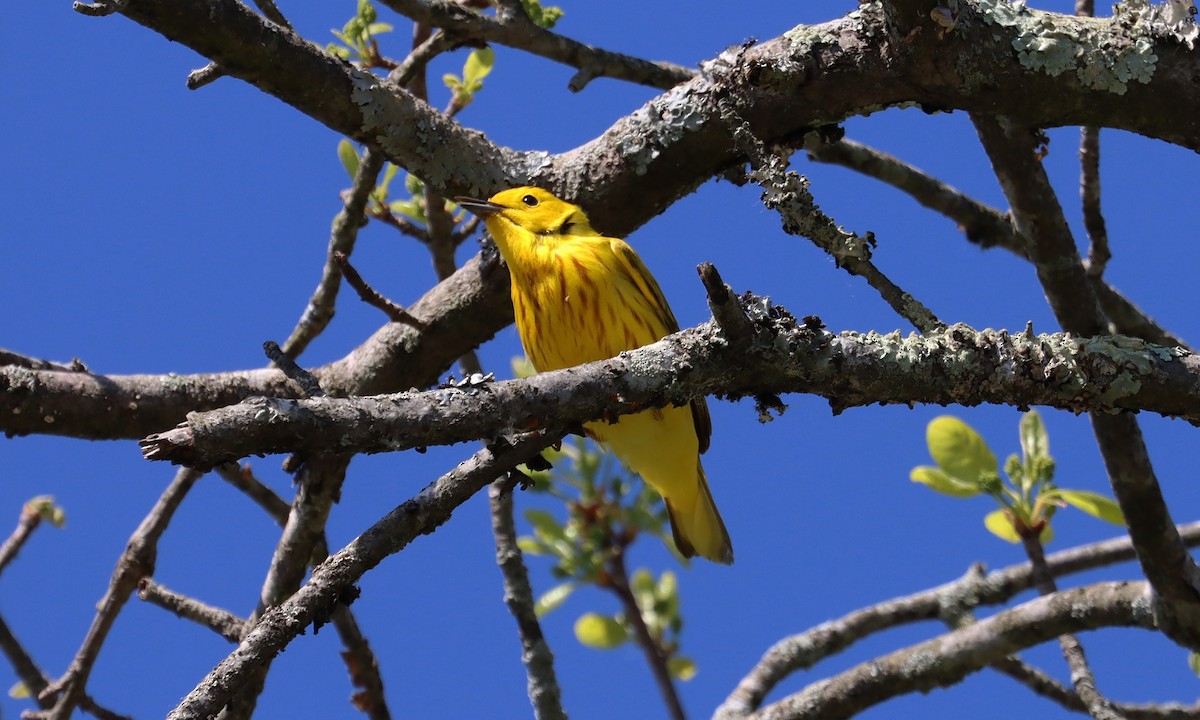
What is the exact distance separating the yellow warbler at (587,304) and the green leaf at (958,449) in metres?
0.82

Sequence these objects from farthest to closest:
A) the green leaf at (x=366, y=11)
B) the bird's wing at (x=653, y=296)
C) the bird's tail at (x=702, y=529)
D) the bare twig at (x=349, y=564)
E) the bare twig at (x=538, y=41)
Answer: the bird's tail at (x=702, y=529) < the green leaf at (x=366, y=11) < the bird's wing at (x=653, y=296) < the bare twig at (x=538, y=41) < the bare twig at (x=349, y=564)

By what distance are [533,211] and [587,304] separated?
0.41m

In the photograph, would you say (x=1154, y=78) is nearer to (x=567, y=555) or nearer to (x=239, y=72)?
(x=239, y=72)

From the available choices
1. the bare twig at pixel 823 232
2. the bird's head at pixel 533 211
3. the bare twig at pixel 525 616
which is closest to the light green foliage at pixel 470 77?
the bird's head at pixel 533 211

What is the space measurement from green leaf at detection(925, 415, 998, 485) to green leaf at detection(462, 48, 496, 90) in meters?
2.31

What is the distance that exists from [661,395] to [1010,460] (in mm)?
2683

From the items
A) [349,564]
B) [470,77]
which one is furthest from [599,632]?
[349,564]

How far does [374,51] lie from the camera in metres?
4.95

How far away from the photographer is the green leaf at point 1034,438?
4.68 meters

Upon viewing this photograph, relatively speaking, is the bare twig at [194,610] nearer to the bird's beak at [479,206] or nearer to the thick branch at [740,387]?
the bird's beak at [479,206]

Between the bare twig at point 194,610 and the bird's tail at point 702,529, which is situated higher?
the bird's tail at point 702,529

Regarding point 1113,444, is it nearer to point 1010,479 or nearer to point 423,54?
point 1010,479

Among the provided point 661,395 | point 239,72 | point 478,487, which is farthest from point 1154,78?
point 239,72

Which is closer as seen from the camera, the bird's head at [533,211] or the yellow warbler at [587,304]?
the bird's head at [533,211]
